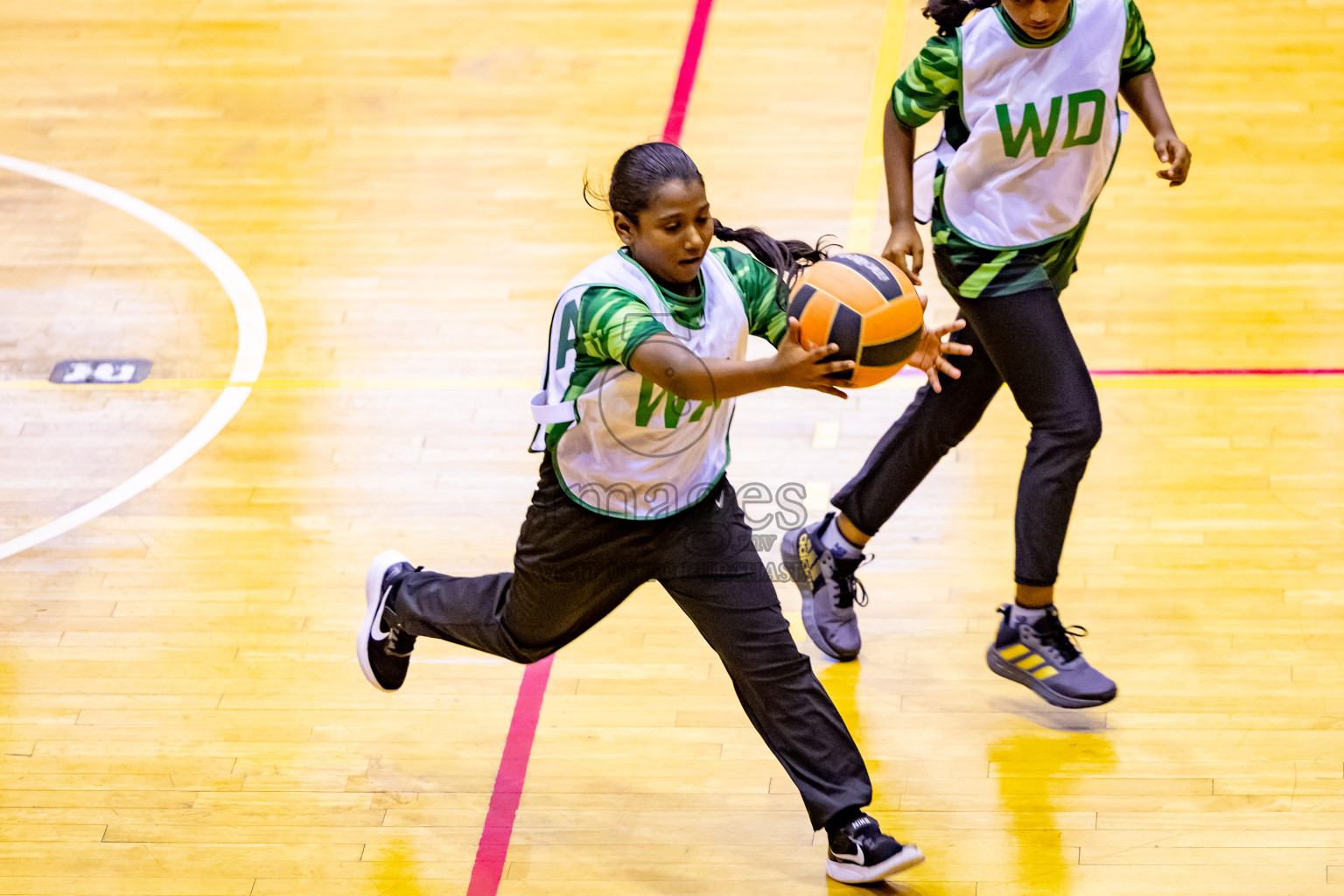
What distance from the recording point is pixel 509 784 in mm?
3648

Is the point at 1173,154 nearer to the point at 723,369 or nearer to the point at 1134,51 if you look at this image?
the point at 1134,51

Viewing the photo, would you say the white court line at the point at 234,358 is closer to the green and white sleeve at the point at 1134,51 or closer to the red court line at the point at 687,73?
the red court line at the point at 687,73

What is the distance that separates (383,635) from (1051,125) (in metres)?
2.00

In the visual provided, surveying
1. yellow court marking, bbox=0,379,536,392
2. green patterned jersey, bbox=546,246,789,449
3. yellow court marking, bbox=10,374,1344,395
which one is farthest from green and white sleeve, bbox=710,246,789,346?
yellow court marking, bbox=0,379,536,392

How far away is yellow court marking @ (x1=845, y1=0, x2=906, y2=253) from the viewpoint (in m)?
5.78

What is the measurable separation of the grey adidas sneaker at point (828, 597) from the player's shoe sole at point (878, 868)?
0.79 metres

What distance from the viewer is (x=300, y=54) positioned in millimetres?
7477

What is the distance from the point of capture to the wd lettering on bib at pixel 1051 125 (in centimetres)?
336

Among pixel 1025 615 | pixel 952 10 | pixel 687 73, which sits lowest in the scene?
pixel 687 73

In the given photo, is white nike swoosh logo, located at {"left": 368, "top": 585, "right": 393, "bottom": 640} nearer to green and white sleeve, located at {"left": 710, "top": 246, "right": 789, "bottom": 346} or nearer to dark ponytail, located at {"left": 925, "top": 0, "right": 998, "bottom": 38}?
green and white sleeve, located at {"left": 710, "top": 246, "right": 789, "bottom": 346}

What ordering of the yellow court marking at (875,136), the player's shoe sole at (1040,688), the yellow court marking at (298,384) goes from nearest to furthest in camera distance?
the player's shoe sole at (1040,688) < the yellow court marking at (298,384) < the yellow court marking at (875,136)

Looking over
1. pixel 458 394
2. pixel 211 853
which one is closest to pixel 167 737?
pixel 211 853

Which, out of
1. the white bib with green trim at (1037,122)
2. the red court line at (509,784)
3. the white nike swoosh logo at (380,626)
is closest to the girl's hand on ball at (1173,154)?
the white bib with green trim at (1037,122)

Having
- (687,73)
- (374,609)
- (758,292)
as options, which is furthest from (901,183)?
(687,73)
